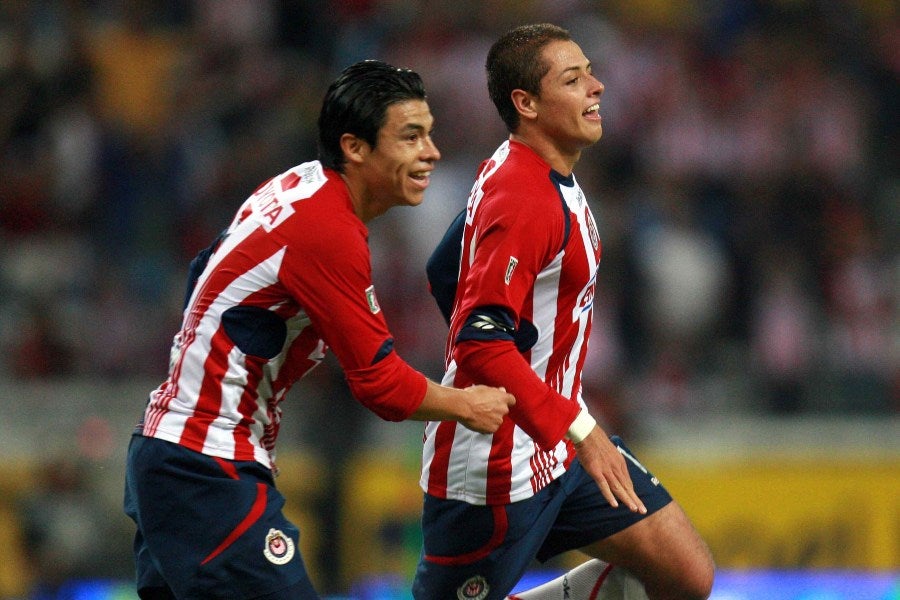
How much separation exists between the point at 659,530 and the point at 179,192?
19.0 ft

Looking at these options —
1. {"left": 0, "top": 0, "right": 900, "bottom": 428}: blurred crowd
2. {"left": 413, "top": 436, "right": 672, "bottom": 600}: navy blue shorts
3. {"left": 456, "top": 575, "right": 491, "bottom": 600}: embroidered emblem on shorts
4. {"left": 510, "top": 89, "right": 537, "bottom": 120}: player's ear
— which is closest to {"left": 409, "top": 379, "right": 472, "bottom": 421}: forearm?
{"left": 413, "top": 436, "right": 672, "bottom": 600}: navy blue shorts

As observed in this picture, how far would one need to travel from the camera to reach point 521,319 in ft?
14.2

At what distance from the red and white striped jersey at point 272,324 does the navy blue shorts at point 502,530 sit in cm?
69

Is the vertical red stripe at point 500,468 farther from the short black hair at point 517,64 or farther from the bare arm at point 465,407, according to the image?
the short black hair at point 517,64

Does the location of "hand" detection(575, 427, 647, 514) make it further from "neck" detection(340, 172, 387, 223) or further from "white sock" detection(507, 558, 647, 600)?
"neck" detection(340, 172, 387, 223)

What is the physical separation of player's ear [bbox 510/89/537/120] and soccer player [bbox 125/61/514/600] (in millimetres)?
487

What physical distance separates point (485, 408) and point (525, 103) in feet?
3.40

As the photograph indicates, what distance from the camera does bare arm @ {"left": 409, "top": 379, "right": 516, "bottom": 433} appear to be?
154 inches

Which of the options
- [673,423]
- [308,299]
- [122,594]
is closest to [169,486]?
[308,299]

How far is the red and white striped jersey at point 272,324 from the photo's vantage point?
382cm

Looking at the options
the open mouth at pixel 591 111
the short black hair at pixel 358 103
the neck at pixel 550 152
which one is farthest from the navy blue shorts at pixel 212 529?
the open mouth at pixel 591 111

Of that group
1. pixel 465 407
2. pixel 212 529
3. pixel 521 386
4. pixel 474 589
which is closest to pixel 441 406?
pixel 465 407

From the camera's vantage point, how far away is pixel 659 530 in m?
4.52

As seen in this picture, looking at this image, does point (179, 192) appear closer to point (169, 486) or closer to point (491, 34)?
point (491, 34)
